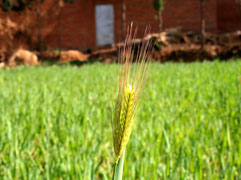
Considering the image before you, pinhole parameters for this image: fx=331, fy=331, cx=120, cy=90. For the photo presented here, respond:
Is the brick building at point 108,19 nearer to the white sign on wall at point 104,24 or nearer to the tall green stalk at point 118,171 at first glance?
the white sign on wall at point 104,24

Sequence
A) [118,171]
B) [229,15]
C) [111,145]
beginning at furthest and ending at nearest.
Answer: [229,15], [111,145], [118,171]

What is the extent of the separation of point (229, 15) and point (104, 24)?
722cm

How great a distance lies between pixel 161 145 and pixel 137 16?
1816 centimetres

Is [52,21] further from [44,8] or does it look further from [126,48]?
[126,48]

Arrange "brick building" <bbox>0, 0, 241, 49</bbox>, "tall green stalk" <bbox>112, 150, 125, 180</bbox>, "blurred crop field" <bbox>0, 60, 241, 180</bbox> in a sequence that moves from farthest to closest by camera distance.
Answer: "brick building" <bbox>0, 0, 241, 49</bbox>, "blurred crop field" <bbox>0, 60, 241, 180</bbox>, "tall green stalk" <bbox>112, 150, 125, 180</bbox>

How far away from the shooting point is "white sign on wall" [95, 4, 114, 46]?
20.0m

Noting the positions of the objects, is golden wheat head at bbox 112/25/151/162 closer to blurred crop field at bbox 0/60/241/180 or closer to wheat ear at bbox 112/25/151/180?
wheat ear at bbox 112/25/151/180

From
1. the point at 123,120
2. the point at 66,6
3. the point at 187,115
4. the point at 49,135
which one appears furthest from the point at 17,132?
the point at 66,6

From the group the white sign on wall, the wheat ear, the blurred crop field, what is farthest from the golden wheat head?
the white sign on wall

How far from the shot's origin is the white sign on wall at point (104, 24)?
1995 centimetres

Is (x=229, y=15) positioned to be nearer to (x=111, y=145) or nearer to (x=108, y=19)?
(x=108, y=19)

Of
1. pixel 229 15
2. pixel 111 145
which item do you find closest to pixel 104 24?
pixel 229 15

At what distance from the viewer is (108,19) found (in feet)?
65.8

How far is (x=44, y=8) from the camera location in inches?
858
